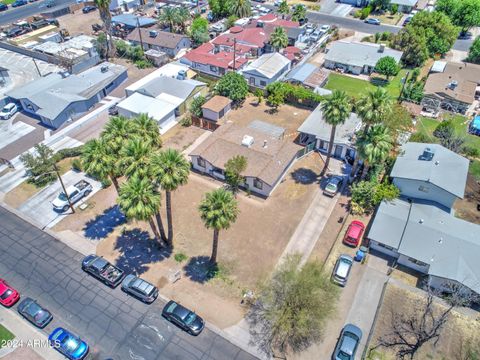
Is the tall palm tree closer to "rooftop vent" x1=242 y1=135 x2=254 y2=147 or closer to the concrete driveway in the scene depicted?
the concrete driveway

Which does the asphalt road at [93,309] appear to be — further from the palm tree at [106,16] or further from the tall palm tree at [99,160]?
the palm tree at [106,16]

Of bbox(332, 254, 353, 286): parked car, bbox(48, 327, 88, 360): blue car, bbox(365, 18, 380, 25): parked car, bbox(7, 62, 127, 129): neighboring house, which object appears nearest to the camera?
bbox(48, 327, 88, 360): blue car

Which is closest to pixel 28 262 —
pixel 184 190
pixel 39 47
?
pixel 184 190

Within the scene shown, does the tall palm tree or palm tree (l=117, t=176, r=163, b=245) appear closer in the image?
palm tree (l=117, t=176, r=163, b=245)

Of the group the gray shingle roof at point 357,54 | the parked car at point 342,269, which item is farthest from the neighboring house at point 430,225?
the gray shingle roof at point 357,54

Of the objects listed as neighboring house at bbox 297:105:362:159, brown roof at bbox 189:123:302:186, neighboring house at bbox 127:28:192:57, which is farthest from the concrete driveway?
neighboring house at bbox 127:28:192:57

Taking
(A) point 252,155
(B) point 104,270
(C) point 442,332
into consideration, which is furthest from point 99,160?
(C) point 442,332

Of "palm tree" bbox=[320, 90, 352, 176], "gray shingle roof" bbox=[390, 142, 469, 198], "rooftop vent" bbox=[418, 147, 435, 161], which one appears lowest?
"gray shingle roof" bbox=[390, 142, 469, 198]

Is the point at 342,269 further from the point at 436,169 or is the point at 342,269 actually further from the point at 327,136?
the point at 327,136
